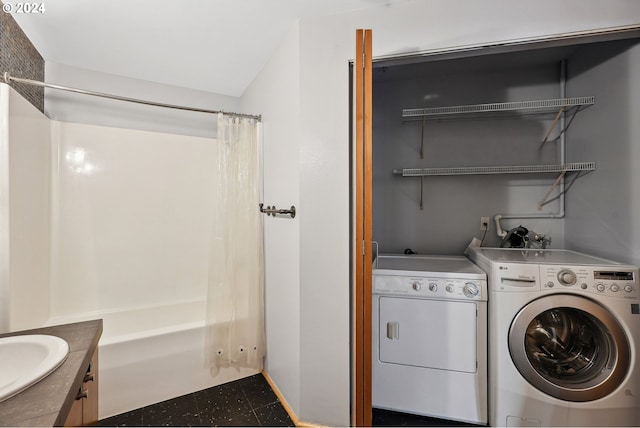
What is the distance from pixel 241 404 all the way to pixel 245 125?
1.99m

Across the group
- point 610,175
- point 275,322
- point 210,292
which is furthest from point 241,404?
point 610,175

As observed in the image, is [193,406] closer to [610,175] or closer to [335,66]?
[335,66]

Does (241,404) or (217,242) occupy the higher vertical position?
(217,242)

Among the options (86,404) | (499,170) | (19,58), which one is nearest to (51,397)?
(86,404)

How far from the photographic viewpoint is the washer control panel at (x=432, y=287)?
1561 mm

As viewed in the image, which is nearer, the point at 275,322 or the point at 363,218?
the point at 363,218

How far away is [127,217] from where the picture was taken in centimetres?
228

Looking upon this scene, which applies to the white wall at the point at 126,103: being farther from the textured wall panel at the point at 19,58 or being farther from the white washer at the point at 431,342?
the white washer at the point at 431,342

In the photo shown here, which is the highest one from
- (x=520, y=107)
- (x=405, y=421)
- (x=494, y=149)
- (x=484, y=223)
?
(x=520, y=107)

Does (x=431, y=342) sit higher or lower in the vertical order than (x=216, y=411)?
higher

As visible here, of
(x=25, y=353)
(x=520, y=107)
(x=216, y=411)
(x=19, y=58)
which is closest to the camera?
(x=25, y=353)

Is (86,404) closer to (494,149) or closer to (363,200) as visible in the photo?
(363,200)

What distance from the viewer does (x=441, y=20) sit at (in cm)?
139

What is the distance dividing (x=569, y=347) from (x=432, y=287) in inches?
33.4
